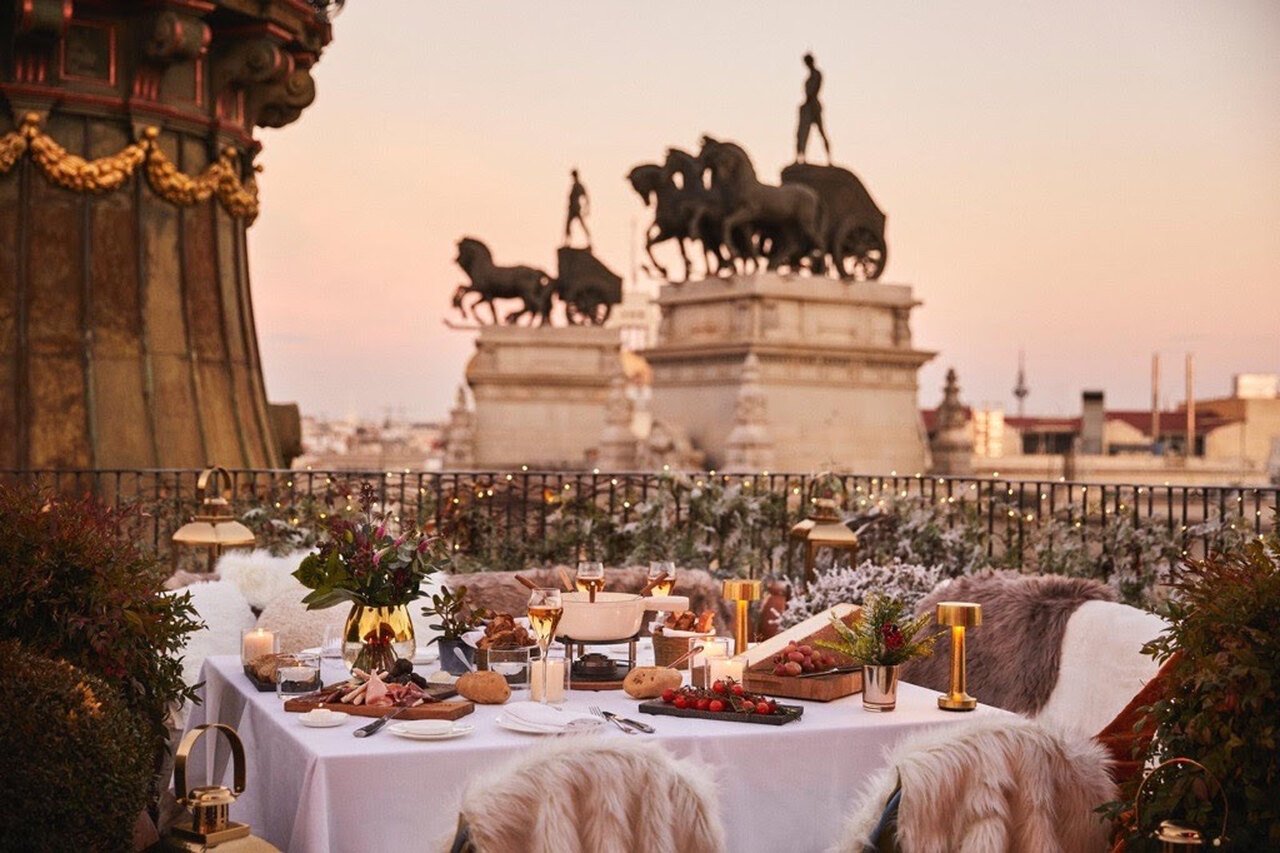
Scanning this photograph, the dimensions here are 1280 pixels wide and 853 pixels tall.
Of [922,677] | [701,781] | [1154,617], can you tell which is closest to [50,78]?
[922,677]

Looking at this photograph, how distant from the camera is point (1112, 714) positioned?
20.1 feet

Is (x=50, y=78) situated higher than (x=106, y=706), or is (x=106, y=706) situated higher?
(x=50, y=78)

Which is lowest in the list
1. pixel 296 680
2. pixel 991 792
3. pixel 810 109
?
pixel 991 792

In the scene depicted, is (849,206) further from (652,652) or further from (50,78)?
(652,652)

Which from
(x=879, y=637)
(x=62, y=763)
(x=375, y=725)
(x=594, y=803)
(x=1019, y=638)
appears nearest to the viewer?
(x=594, y=803)

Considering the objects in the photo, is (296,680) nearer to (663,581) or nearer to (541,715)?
(541,715)

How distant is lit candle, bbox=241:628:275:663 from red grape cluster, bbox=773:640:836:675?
1762mm

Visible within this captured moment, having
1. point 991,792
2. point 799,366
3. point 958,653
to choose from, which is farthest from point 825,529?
point 799,366


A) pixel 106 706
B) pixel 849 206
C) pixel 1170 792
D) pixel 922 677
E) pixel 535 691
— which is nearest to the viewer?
pixel 1170 792

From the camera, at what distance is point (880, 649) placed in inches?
197

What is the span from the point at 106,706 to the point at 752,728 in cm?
182

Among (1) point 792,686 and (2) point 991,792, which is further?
(1) point 792,686

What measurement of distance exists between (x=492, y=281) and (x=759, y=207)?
10098 millimetres

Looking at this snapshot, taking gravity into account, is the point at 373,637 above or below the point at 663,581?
below
